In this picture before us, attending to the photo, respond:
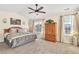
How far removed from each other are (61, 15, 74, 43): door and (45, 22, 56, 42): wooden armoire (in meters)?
0.16

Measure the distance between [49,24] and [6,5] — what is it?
843 millimetres

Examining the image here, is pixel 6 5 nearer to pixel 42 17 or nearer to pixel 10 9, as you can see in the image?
pixel 10 9

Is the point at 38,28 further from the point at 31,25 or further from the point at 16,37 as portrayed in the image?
the point at 16,37

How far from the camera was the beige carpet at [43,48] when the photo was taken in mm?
1868

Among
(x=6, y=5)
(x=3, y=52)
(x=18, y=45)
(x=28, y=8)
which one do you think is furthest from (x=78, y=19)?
(x=3, y=52)

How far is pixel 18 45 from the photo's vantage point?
6.12ft

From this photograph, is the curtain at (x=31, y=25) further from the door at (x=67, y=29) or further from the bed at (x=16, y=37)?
the door at (x=67, y=29)

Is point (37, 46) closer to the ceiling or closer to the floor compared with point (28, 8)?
closer to the floor

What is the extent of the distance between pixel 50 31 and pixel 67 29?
314 mm

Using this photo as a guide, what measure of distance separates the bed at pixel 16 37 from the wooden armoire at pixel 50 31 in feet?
0.77

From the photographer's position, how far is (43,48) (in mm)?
1913

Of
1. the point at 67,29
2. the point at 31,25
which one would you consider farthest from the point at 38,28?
the point at 67,29

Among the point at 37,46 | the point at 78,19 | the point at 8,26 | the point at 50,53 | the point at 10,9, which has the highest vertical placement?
the point at 10,9

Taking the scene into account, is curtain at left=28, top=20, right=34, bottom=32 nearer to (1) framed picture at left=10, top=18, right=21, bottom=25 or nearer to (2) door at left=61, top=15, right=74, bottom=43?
(1) framed picture at left=10, top=18, right=21, bottom=25
